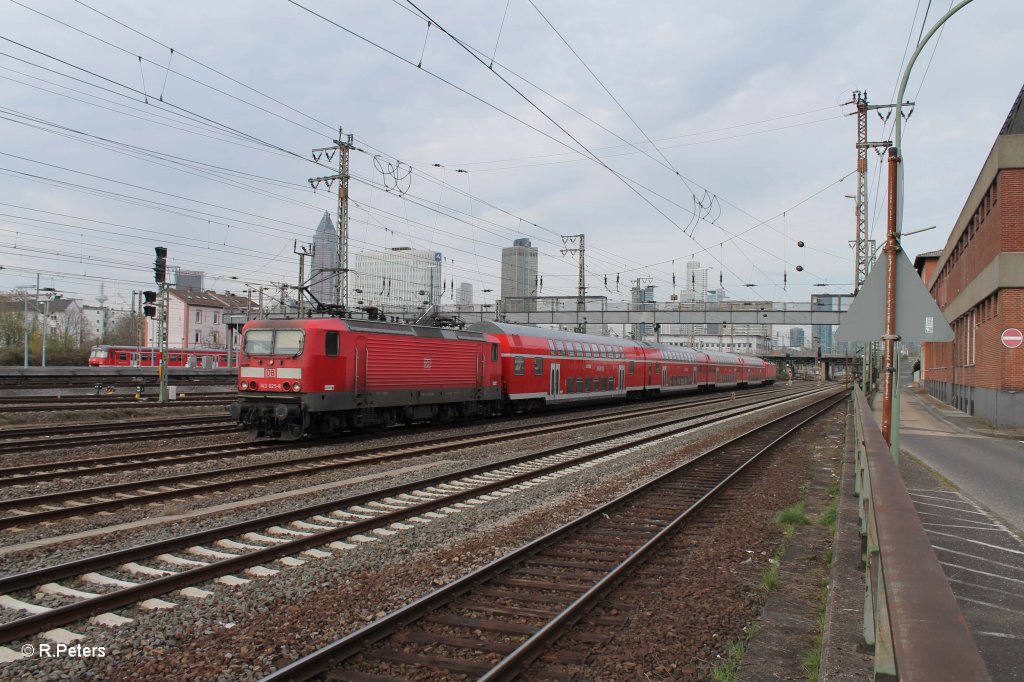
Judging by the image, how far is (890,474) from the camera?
15.1 feet

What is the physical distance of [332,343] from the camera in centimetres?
1641

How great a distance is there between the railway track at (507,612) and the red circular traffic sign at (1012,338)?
1691 centimetres

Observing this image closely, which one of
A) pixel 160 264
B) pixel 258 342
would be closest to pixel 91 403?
pixel 160 264

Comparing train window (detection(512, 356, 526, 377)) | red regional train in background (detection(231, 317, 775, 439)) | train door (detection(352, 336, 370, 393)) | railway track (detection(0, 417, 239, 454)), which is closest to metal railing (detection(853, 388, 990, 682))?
railway track (detection(0, 417, 239, 454))

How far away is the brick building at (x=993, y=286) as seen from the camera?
72.8ft

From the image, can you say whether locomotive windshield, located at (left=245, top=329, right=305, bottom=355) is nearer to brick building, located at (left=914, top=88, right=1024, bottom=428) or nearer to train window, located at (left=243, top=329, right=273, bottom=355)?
train window, located at (left=243, top=329, right=273, bottom=355)

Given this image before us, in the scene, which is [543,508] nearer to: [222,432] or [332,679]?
[332,679]

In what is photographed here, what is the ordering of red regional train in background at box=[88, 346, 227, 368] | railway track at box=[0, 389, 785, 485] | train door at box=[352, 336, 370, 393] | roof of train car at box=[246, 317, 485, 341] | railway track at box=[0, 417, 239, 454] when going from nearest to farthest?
railway track at box=[0, 389, 785, 485] < railway track at box=[0, 417, 239, 454] < roof of train car at box=[246, 317, 485, 341] < train door at box=[352, 336, 370, 393] < red regional train in background at box=[88, 346, 227, 368]

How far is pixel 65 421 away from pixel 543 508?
693 inches

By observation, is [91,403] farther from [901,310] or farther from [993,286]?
[993,286]

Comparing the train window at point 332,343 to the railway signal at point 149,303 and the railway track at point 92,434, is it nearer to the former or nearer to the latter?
the railway track at point 92,434

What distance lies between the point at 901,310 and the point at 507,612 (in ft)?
17.8

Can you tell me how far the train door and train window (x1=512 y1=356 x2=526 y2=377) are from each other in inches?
332

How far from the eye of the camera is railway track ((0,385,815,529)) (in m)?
9.30
